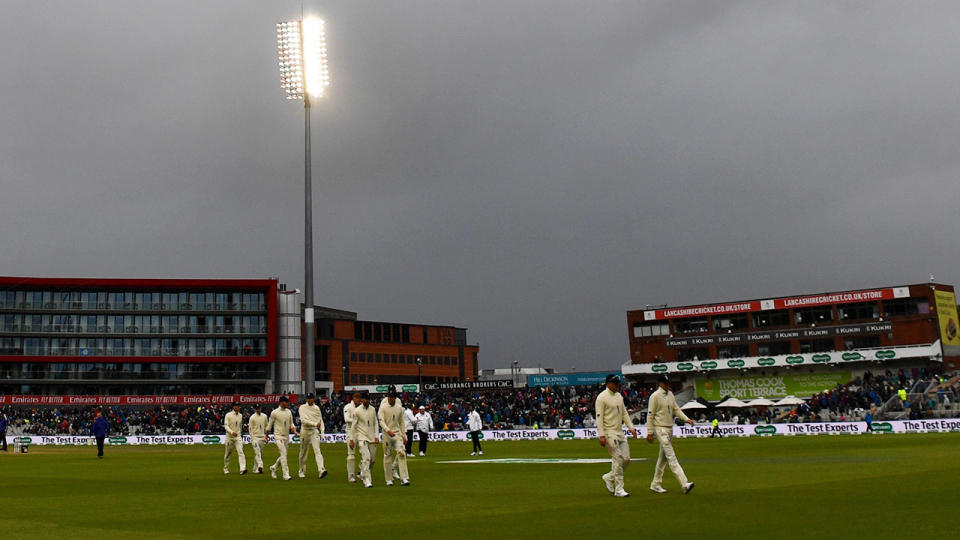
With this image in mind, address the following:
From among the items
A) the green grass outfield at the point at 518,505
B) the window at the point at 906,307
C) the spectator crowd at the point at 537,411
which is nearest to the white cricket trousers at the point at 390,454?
the green grass outfield at the point at 518,505

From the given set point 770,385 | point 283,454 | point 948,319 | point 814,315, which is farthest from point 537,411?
point 283,454

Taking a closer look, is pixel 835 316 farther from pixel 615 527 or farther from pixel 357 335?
pixel 615 527

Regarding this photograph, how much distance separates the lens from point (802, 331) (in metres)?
80.7

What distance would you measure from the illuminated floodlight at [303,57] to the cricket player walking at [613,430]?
53674 mm

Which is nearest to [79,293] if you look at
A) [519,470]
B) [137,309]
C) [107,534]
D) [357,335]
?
[137,309]

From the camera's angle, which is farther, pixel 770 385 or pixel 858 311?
pixel 858 311

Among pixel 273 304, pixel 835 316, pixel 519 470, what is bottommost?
pixel 519 470

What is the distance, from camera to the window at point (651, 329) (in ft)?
292

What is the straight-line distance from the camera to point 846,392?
58.8 metres

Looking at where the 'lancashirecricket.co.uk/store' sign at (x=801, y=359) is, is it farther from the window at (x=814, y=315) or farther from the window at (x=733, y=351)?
the window at (x=814, y=315)

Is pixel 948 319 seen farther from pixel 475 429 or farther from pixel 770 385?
pixel 475 429

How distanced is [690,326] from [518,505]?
7757 centimetres

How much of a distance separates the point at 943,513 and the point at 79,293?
99824 millimetres

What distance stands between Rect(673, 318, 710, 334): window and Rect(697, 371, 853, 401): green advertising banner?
20.1 feet
